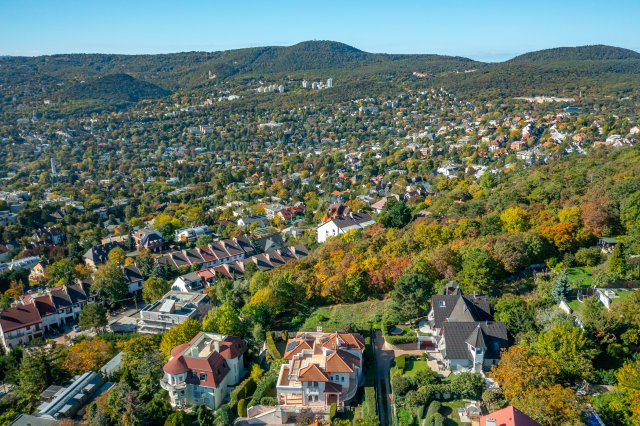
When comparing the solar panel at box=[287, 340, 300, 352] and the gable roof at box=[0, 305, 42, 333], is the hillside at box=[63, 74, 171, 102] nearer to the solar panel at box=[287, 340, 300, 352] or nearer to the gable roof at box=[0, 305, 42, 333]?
the gable roof at box=[0, 305, 42, 333]

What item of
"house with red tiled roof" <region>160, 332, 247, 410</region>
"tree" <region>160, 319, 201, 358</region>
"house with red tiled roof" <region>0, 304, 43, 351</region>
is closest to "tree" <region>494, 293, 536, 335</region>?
"house with red tiled roof" <region>160, 332, 247, 410</region>

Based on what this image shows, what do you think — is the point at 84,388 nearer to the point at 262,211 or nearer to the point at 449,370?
the point at 449,370

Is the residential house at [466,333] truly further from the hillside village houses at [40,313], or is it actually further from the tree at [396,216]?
the hillside village houses at [40,313]

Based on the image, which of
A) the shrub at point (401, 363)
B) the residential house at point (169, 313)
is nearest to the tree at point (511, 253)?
the shrub at point (401, 363)

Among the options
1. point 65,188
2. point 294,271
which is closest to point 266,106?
point 65,188

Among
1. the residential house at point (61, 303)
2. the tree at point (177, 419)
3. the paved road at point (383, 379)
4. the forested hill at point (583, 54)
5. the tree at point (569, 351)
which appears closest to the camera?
the tree at point (569, 351)

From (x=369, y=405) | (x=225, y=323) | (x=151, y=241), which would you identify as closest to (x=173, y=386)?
(x=225, y=323)
